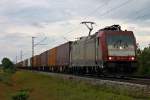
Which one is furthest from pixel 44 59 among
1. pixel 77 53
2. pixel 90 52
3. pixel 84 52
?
pixel 90 52

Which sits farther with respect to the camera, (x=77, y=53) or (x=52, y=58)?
(x=52, y=58)

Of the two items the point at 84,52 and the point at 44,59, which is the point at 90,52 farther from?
the point at 44,59

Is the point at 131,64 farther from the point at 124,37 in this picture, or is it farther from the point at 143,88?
the point at 143,88

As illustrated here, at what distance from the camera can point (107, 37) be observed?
32688 millimetres

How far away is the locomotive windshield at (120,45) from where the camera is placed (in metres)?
32.2

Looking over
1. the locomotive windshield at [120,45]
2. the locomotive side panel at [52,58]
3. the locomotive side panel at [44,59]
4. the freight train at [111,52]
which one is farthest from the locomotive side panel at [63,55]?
the locomotive windshield at [120,45]

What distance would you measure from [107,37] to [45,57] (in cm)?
4331

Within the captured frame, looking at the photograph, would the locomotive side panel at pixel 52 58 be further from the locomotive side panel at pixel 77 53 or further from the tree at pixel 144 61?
the tree at pixel 144 61

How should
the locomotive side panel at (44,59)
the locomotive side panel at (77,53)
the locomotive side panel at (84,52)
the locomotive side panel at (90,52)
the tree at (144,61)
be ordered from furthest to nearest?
the locomotive side panel at (44,59)
the tree at (144,61)
the locomotive side panel at (77,53)
the locomotive side panel at (84,52)
the locomotive side panel at (90,52)

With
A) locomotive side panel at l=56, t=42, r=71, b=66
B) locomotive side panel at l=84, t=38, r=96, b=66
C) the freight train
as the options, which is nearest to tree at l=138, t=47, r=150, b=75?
the freight train

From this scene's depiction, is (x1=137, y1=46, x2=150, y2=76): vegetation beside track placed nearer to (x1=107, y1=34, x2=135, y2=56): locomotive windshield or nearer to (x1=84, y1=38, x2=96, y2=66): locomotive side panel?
(x1=84, y1=38, x2=96, y2=66): locomotive side panel

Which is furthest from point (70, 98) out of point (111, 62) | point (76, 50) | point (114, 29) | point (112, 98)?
point (76, 50)

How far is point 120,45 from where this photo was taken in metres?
32.6

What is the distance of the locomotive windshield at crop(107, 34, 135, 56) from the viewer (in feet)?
106
